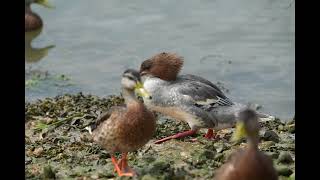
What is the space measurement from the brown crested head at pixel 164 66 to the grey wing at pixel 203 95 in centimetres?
23

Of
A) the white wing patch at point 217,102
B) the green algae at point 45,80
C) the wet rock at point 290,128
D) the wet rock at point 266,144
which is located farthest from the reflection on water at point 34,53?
the wet rock at point 266,144

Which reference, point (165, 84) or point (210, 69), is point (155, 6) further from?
point (165, 84)

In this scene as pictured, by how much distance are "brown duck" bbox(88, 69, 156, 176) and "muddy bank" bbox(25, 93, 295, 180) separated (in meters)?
0.24

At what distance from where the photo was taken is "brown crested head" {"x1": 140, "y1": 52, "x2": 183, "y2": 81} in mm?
8672

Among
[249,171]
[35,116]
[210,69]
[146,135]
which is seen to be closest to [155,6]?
[210,69]

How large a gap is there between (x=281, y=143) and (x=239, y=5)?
5.55 metres

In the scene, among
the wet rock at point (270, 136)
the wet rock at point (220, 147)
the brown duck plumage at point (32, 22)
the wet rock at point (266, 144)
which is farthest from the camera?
the brown duck plumage at point (32, 22)

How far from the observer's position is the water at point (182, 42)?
34.5 feet

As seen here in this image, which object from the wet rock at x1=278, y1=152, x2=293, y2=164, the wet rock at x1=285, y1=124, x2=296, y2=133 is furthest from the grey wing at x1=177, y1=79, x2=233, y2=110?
the wet rock at x1=278, y1=152, x2=293, y2=164

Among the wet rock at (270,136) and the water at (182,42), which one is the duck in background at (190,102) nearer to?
the wet rock at (270,136)

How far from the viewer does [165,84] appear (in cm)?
861

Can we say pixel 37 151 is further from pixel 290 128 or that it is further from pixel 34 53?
pixel 34 53

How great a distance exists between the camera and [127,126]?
677cm
